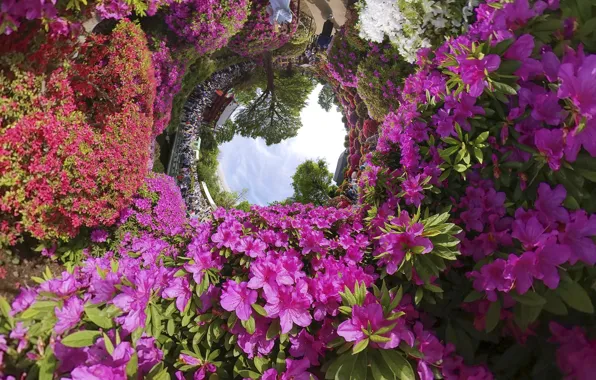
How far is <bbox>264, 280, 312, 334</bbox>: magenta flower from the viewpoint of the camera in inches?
50.5

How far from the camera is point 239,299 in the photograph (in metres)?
1.34

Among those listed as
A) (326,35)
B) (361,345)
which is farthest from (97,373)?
(326,35)

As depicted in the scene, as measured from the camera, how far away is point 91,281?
4.38 feet

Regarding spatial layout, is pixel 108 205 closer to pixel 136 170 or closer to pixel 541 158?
pixel 136 170

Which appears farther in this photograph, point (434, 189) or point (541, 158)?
point (434, 189)

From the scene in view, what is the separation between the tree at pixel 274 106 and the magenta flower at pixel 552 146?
13001 mm

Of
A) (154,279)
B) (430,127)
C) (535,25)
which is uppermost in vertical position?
(535,25)

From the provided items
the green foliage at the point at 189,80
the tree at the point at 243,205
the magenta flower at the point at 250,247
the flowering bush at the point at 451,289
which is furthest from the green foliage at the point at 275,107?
the flowering bush at the point at 451,289

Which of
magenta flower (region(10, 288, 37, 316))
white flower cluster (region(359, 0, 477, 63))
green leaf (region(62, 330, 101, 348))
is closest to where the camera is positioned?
green leaf (region(62, 330, 101, 348))

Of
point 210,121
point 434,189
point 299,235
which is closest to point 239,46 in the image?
point 210,121

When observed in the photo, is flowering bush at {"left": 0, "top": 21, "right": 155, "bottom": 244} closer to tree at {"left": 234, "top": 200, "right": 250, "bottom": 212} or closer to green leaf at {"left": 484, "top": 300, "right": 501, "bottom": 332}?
green leaf at {"left": 484, "top": 300, "right": 501, "bottom": 332}

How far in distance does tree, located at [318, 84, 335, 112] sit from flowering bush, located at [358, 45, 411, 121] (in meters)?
7.72

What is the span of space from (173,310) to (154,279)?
16 cm

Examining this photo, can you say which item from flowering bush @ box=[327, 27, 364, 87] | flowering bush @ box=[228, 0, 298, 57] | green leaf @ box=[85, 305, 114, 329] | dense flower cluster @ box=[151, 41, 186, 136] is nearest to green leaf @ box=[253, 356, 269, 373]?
green leaf @ box=[85, 305, 114, 329]
